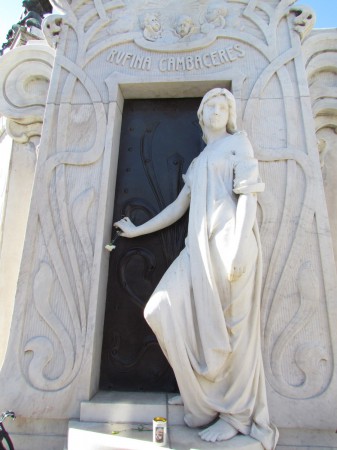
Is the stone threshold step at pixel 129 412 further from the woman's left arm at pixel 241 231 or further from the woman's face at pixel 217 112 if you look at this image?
the woman's face at pixel 217 112

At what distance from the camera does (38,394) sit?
3.49 metres

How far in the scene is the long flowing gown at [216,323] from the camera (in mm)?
3059

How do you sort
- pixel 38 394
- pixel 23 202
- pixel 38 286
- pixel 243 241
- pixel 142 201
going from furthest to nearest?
pixel 23 202, pixel 142 201, pixel 38 286, pixel 38 394, pixel 243 241

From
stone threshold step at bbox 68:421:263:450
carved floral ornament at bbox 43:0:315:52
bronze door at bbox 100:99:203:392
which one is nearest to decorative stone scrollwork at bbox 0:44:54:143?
carved floral ornament at bbox 43:0:315:52

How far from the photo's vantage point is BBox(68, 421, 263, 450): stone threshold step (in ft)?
9.10

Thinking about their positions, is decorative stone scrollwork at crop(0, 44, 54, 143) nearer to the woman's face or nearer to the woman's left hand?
the woman's face

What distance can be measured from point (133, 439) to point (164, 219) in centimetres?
212

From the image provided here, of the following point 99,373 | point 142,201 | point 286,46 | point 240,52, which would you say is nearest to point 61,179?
point 142,201

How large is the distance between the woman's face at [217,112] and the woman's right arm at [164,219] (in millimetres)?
729

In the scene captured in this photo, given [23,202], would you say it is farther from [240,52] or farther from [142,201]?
[240,52]

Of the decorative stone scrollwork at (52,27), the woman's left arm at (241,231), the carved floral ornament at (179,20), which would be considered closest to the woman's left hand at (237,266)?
the woman's left arm at (241,231)

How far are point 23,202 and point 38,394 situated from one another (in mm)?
2456

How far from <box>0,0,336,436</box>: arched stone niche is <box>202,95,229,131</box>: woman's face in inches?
18.4

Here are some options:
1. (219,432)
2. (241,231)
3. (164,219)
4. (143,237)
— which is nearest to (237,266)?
(241,231)
